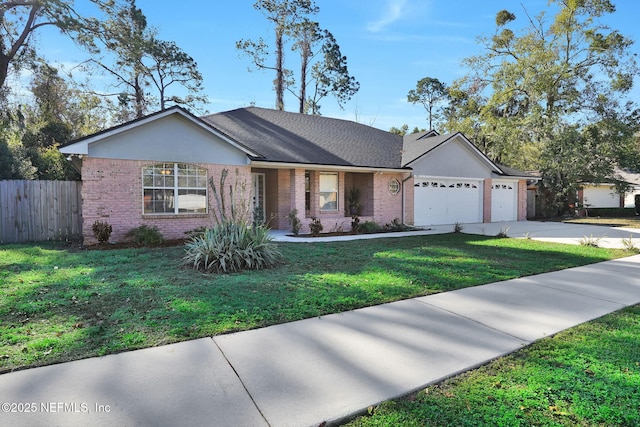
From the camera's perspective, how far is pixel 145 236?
10.6 meters

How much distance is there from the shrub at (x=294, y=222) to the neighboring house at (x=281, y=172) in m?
0.36

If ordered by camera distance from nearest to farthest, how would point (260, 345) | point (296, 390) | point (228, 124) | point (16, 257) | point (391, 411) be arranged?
point (391, 411) → point (296, 390) → point (260, 345) → point (16, 257) → point (228, 124)

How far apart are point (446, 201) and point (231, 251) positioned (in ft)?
45.7

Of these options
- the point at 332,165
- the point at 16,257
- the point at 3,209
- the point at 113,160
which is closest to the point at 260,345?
the point at 16,257

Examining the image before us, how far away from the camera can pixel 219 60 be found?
2642 centimetres

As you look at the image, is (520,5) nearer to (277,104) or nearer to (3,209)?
(277,104)

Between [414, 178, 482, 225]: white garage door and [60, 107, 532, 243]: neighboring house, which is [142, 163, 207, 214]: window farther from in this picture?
[414, 178, 482, 225]: white garage door

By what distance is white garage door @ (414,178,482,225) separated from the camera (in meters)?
17.4

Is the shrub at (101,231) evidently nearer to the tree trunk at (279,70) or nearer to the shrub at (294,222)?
the shrub at (294,222)

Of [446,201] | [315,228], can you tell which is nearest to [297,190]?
[315,228]

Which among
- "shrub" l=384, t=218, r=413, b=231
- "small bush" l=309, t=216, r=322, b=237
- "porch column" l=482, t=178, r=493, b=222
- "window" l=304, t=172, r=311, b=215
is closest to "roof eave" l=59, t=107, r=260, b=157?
"window" l=304, t=172, r=311, b=215

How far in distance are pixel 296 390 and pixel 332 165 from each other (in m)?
11.8

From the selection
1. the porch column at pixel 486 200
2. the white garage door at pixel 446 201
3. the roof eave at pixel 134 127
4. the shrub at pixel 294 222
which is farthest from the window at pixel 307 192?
the porch column at pixel 486 200

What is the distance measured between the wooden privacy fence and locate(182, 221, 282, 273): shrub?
23.2ft
